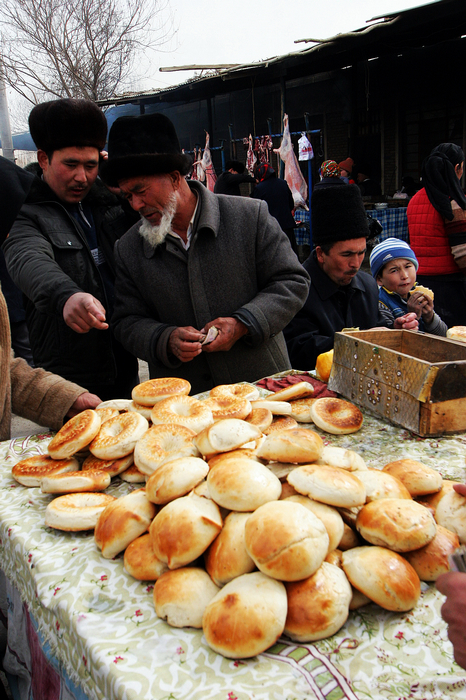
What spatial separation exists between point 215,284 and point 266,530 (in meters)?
1.87

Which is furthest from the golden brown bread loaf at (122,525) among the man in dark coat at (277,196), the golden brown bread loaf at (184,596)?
the man in dark coat at (277,196)

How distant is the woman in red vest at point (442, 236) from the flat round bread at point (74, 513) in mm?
3919

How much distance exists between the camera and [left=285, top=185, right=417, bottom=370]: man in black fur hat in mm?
2949

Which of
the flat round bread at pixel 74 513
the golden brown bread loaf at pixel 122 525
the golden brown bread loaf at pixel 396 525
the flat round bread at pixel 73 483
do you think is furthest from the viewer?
the flat round bread at pixel 73 483

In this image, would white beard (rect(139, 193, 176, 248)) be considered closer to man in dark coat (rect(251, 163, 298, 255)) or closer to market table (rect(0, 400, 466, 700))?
market table (rect(0, 400, 466, 700))

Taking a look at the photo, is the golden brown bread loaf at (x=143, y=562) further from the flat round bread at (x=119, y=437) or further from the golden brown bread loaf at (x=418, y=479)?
the golden brown bread loaf at (x=418, y=479)

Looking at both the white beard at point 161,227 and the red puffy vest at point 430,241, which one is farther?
the red puffy vest at point 430,241

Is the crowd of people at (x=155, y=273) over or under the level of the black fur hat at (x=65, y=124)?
under

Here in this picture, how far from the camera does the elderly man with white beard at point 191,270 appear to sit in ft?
8.29

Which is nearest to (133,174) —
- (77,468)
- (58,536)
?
(77,468)

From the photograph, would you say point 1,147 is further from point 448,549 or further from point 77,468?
point 448,549

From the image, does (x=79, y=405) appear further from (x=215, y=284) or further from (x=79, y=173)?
(x=79, y=173)

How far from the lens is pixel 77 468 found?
163cm

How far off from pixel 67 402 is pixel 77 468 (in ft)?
1.57
